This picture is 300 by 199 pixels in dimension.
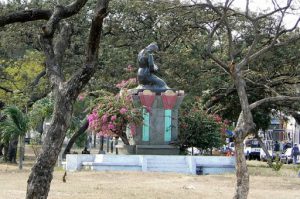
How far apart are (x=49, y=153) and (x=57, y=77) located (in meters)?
1.13

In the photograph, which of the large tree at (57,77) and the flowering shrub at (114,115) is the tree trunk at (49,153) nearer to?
the large tree at (57,77)

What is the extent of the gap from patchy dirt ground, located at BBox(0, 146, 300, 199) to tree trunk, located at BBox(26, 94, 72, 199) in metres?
4.86

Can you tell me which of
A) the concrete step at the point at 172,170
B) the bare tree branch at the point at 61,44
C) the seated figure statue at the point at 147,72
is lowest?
the concrete step at the point at 172,170

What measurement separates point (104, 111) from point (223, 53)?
9419 millimetres

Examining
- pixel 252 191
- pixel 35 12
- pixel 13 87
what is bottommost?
pixel 252 191

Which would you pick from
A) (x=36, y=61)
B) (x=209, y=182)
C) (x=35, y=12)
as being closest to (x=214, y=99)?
(x=36, y=61)

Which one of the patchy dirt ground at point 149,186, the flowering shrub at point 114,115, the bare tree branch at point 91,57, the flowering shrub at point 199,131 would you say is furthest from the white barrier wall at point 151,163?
the bare tree branch at point 91,57

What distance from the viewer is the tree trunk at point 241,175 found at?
35.1 feet

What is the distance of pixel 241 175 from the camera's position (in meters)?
10.8

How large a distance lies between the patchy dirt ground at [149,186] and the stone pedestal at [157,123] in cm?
341

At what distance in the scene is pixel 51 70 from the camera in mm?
8352

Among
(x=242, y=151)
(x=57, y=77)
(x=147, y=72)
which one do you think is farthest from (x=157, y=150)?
(x=57, y=77)

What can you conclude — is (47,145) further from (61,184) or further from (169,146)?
(169,146)

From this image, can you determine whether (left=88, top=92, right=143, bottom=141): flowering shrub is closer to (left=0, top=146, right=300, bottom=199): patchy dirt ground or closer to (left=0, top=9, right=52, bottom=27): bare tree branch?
(left=0, top=146, right=300, bottom=199): patchy dirt ground
